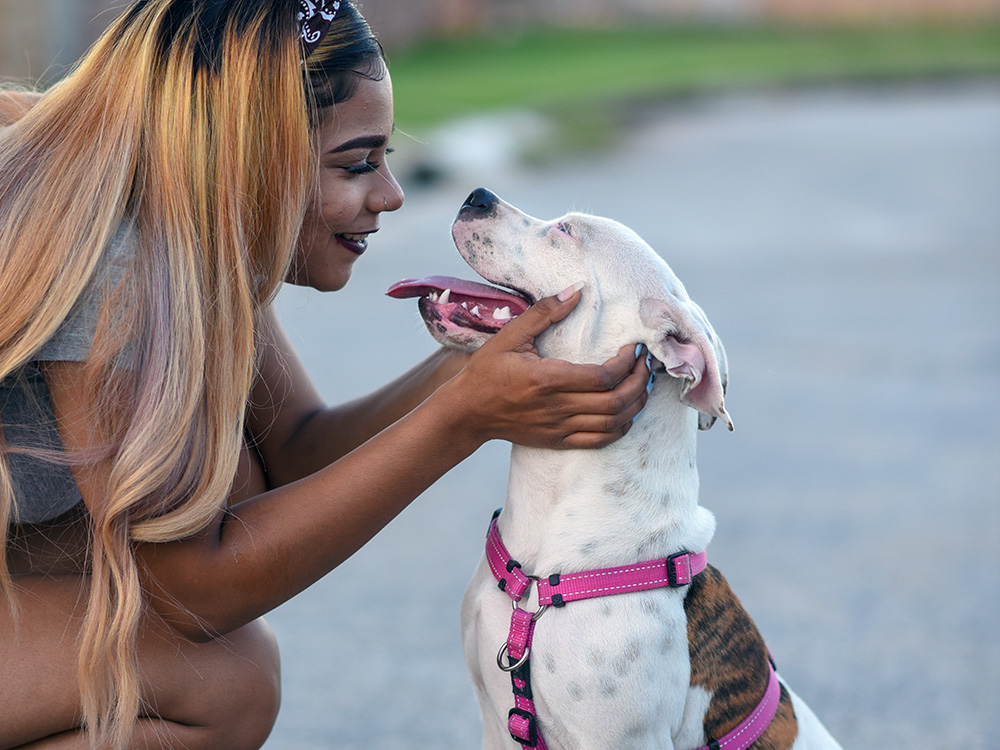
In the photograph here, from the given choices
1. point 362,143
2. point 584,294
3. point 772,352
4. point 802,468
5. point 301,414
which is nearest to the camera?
point 584,294

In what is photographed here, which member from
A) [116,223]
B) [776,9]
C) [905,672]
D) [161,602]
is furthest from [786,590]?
[776,9]

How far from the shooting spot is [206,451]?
7.27 feet

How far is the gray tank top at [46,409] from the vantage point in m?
2.13

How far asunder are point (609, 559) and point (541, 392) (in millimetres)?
371

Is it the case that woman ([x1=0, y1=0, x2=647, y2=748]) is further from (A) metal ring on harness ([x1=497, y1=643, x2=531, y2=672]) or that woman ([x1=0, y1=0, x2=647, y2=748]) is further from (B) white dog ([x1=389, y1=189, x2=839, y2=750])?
(A) metal ring on harness ([x1=497, y1=643, x2=531, y2=672])

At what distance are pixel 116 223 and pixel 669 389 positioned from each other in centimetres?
113

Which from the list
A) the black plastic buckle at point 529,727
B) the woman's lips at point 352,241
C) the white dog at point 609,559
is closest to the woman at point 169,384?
the white dog at point 609,559

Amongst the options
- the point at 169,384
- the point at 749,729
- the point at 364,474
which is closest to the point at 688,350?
the point at 364,474

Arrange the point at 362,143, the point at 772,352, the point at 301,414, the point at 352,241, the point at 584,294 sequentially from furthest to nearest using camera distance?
the point at 772,352
the point at 301,414
the point at 352,241
the point at 362,143
the point at 584,294

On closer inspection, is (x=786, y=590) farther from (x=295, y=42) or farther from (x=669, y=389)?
(x=295, y=42)

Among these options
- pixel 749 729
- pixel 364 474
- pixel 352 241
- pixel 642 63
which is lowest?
pixel 642 63

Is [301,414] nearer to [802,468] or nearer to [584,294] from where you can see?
[584,294]

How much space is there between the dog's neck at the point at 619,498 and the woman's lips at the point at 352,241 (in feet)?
2.05

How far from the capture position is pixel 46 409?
2.28m
